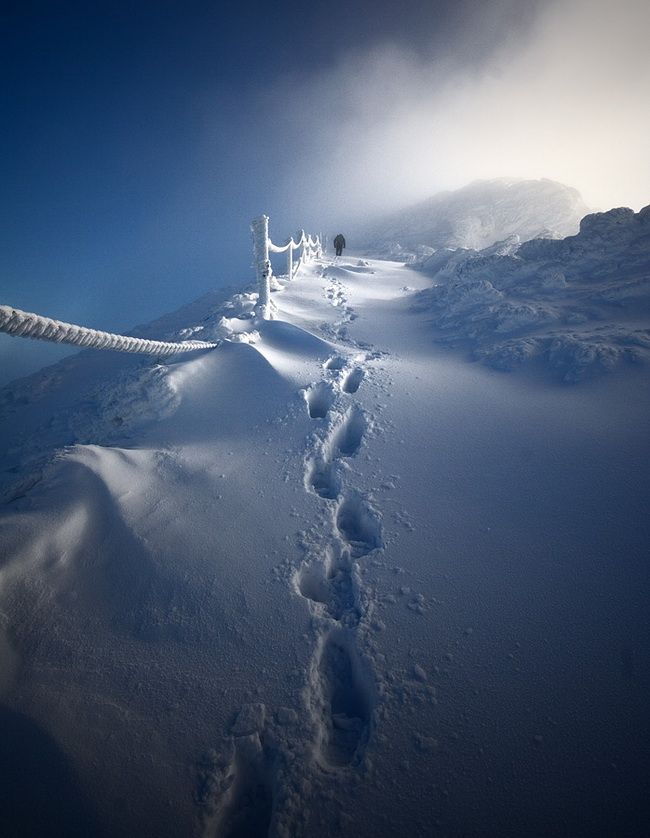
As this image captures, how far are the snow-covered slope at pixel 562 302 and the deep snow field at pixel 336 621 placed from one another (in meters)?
0.81

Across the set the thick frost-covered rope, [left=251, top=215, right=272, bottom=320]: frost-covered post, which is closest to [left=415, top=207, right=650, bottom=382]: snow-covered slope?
[left=251, top=215, right=272, bottom=320]: frost-covered post

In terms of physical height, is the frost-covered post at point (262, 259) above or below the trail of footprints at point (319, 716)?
above

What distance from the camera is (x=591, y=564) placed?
9.64 ft

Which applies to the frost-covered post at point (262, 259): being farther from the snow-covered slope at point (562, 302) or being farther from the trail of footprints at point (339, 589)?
the snow-covered slope at point (562, 302)

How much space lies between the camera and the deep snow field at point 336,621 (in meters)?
1.96

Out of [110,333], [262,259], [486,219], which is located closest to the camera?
[110,333]

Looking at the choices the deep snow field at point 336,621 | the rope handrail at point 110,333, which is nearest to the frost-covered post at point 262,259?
the rope handrail at point 110,333

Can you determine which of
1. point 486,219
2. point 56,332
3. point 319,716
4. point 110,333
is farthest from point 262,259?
point 486,219

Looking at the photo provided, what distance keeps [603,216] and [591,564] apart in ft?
31.4

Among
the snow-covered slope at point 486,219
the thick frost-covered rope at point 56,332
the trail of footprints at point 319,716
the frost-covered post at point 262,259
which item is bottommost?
the trail of footprints at point 319,716

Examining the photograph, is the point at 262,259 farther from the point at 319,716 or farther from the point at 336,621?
the point at 319,716

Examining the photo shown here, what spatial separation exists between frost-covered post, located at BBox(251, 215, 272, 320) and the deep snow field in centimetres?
359

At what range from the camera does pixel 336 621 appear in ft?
9.00

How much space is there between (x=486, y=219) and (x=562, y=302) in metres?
27.2
